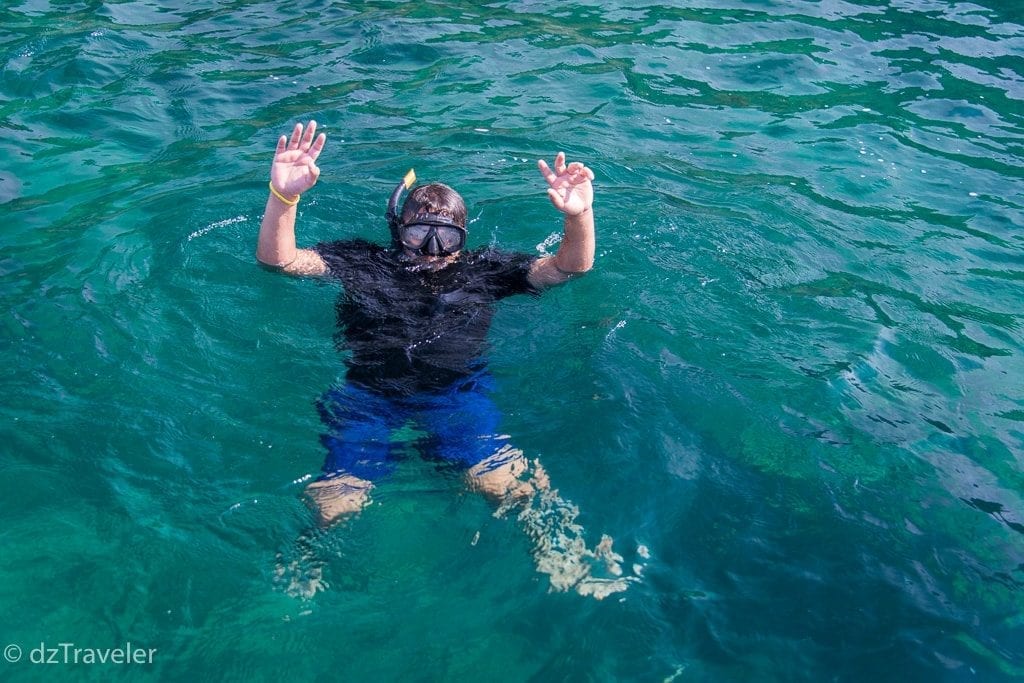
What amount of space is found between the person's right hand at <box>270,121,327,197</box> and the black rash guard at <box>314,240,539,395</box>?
596 mm

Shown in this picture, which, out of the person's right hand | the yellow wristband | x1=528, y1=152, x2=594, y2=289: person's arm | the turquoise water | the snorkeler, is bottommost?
the turquoise water

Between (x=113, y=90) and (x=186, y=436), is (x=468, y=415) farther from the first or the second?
(x=113, y=90)

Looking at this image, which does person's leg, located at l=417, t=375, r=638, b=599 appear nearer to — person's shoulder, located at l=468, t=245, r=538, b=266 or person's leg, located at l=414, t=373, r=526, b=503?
person's leg, located at l=414, t=373, r=526, b=503

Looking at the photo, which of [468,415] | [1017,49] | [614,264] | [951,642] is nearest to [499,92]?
[614,264]

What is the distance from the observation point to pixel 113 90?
843 cm

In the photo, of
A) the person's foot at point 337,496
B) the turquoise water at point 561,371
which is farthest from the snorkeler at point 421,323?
the turquoise water at point 561,371

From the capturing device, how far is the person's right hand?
4.21 metres

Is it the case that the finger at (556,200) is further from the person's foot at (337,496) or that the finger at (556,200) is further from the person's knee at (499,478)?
the person's foot at (337,496)

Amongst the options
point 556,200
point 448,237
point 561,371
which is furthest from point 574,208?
point 561,371

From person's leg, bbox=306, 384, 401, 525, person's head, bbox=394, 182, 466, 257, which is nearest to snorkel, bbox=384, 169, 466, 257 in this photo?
person's head, bbox=394, 182, 466, 257

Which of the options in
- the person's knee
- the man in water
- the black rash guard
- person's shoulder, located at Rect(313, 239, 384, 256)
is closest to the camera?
the person's knee

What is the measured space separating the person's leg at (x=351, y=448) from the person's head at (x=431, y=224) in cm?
88

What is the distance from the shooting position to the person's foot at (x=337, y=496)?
3.96 meters

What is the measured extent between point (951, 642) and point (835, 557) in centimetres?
Result: 55
